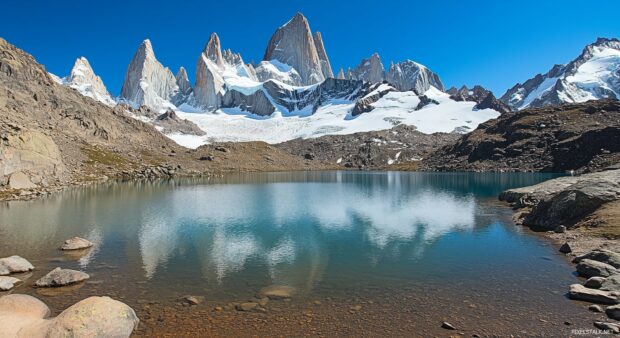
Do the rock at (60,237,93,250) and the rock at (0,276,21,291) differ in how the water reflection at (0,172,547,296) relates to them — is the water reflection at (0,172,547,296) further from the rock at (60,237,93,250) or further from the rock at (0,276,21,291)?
the rock at (0,276,21,291)

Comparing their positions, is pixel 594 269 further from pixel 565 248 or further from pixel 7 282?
pixel 7 282

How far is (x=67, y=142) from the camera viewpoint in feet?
404

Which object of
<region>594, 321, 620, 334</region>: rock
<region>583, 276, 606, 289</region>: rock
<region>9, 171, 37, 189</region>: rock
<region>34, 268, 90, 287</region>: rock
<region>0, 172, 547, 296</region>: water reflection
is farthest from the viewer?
<region>9, 171, 37, 189</region>: rock

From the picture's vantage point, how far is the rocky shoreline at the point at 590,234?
1917cm

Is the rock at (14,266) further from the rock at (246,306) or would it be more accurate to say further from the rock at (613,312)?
the rock at (613,312)

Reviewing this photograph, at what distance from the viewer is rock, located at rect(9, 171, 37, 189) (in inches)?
2613

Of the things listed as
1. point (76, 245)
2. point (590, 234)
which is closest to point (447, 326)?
point (590, 234)

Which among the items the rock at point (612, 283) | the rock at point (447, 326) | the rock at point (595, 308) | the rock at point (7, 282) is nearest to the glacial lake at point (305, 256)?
the rock at point (595, 308)

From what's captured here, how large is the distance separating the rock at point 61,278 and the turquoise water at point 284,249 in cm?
69

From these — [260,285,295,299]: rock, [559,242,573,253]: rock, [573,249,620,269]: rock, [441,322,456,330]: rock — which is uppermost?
[573,249,620,269]: rock

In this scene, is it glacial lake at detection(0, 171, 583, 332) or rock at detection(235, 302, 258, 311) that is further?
glacial lake at detection(0, 171, 583, 332)

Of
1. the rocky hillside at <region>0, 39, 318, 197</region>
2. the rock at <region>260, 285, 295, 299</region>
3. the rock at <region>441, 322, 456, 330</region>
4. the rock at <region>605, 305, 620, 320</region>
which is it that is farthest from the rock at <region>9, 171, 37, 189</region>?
the rock at <region>605, 305, 620, 320</region>

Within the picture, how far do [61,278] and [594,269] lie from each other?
1170 inches

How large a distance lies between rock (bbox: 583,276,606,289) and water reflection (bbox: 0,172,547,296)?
34.8ft
